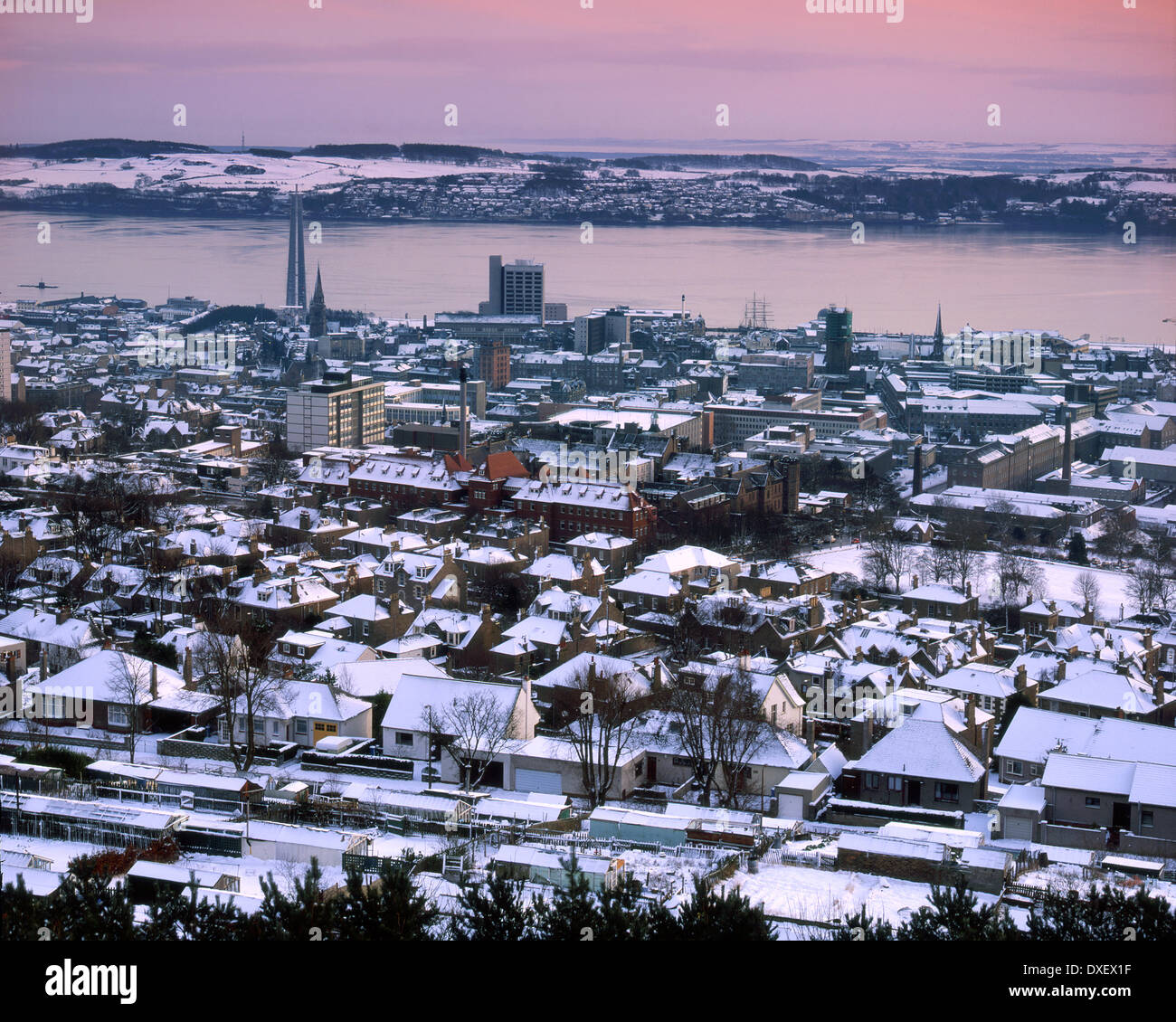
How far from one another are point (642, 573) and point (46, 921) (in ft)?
21.4

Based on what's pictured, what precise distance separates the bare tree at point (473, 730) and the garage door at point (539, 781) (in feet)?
0.40

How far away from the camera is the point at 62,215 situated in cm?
2647

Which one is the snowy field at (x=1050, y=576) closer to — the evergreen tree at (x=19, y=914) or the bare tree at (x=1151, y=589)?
the bare tree at (x=1151, y=589)

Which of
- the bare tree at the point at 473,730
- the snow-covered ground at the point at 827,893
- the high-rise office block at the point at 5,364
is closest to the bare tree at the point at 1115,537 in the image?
the bare tree at the point at 473,730

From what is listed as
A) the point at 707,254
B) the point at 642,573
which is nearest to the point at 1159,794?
the point at 642,573

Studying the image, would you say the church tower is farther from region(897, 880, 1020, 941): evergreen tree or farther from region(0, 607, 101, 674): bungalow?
region(897, 880, 1020, 941): evergreen tree

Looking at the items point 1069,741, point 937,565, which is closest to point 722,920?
point 1069,741

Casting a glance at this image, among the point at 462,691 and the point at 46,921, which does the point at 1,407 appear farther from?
the point at 46,921

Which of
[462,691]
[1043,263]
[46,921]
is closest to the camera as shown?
[46,921]

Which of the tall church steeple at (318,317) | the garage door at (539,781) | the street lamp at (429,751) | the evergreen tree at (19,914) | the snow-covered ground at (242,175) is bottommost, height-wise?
the garage door at (539,781)

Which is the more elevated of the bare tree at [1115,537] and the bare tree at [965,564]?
the bare tree at [965,564]

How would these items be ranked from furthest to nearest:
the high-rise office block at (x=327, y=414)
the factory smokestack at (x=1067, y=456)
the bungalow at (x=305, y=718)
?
the high-rise office block at (x=327, y=414), the factory smokestack at (x=1067, y=456), the bungalow at (x=305, y=718)

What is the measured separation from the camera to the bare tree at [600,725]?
561cm

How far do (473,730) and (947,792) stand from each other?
1798 mm
